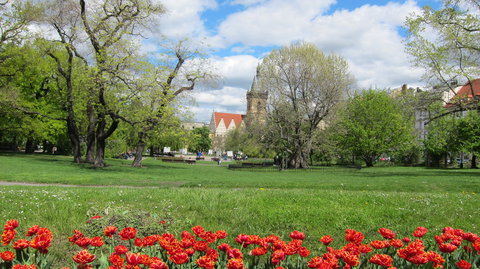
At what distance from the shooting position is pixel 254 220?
6902 mm

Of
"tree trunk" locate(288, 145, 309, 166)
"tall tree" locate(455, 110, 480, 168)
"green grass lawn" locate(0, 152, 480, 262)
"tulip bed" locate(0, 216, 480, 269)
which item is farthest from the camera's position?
"tree trunk" locate(288, 145, 309, 166)

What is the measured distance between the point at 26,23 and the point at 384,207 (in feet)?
106

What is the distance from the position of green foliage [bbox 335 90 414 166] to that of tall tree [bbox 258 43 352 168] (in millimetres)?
8701

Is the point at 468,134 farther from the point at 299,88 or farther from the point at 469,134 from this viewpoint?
the point at 299,88

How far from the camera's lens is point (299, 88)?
36.0 meters

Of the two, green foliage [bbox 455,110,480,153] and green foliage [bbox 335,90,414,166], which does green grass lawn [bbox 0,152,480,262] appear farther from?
green foliage [bbox 335,90,414,166]

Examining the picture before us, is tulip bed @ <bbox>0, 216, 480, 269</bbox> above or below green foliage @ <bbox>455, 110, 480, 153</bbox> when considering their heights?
below

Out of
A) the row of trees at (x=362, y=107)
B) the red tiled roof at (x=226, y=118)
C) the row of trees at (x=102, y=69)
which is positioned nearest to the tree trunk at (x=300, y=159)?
the row of trees at (x=362, y=107)

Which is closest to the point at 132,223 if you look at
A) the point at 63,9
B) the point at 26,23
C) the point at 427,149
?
the point at 63,9

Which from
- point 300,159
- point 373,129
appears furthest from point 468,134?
point 300,159

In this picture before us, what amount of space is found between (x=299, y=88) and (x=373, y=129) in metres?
15.1

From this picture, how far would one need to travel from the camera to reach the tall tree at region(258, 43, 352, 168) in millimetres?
35344

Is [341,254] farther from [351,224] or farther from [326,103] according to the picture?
[326,103]

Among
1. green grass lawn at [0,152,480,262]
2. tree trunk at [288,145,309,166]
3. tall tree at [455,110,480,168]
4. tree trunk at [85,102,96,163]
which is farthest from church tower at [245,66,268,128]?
green grass lawn at [0,152,480,262]
